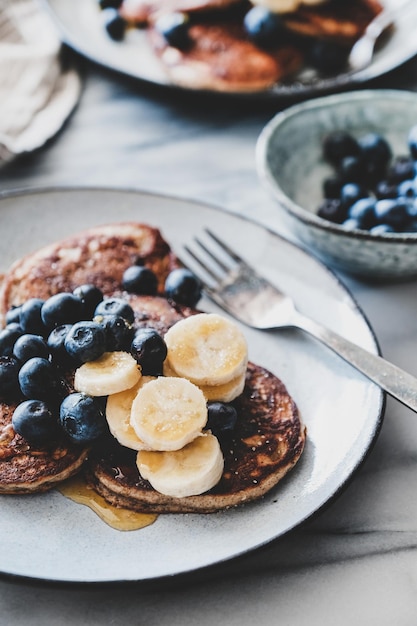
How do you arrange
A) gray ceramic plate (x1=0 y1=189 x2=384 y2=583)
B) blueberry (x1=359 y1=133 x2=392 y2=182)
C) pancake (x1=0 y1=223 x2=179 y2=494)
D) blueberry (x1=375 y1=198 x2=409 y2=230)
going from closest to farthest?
gray ceramic plate (x1=0 y1=189 x2=384 y2=583) < pancake (x1=0 y1=223 x2=179 y2=494) < blueberry (x1=375 y1=198 x2=409 y2=230) < blueberry (x1=359 y1=133 x2=392 y2=182)

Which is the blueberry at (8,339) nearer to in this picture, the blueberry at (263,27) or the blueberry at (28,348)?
the blueberry at (28,348)

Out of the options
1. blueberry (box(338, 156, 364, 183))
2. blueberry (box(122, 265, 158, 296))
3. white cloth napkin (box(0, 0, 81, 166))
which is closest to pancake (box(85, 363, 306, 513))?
blueberry (box(122, 265, 158, 296))

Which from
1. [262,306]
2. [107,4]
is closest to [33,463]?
[262,306]

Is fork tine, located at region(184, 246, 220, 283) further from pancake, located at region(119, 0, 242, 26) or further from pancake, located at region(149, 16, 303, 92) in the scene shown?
pancake, located at region(119, 0, 242, 26)

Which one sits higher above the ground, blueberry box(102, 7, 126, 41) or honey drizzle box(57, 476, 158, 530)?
blueberry box(102, 7, 126, 41)

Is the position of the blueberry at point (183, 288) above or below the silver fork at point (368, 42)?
above

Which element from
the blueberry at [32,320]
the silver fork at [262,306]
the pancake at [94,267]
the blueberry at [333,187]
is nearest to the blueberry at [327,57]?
the blueberry at [333,187]
